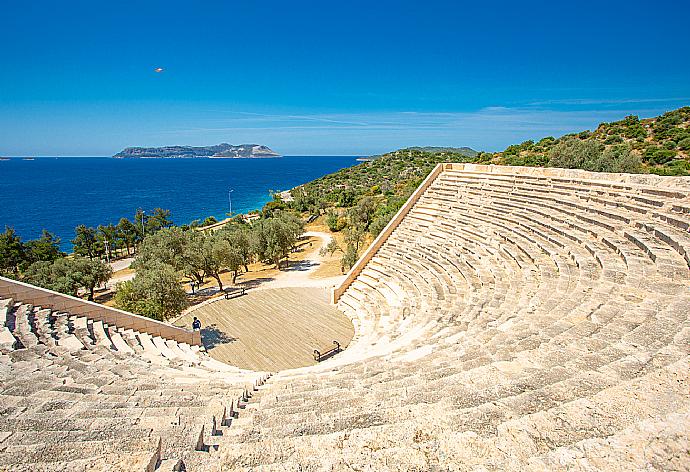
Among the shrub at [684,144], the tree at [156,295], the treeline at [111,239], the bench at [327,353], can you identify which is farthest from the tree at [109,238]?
the shrub at [684,144]

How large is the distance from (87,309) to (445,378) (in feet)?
38.5

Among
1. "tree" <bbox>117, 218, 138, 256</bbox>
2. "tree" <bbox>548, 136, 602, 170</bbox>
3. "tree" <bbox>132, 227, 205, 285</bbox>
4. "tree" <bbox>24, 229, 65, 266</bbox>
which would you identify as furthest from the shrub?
"tree" <bbox>24, 229, 65, 266</bbox>

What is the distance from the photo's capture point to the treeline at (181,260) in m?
14.8

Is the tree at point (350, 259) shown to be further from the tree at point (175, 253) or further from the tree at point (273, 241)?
the tree at point (175, 253)

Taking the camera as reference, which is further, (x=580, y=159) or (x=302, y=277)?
(x=580, y=159)

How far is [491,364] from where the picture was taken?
511 cm

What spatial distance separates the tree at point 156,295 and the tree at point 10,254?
3335 centimetres

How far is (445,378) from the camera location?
4953mm

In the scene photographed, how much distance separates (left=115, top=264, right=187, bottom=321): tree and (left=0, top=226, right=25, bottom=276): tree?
33.3 metres

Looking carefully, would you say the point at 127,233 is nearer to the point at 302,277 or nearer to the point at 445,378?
the point at 302,277

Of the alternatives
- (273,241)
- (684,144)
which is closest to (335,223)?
(273,241)

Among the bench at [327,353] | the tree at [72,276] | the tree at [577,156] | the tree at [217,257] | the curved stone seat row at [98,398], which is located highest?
the tree at [577,156]

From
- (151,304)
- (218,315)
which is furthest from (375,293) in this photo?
(151,304)

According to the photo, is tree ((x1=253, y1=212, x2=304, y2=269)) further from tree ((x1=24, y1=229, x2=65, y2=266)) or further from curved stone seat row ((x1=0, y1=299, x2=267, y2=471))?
tree ((x1=24, y1=229, x2=65, y2=266))
